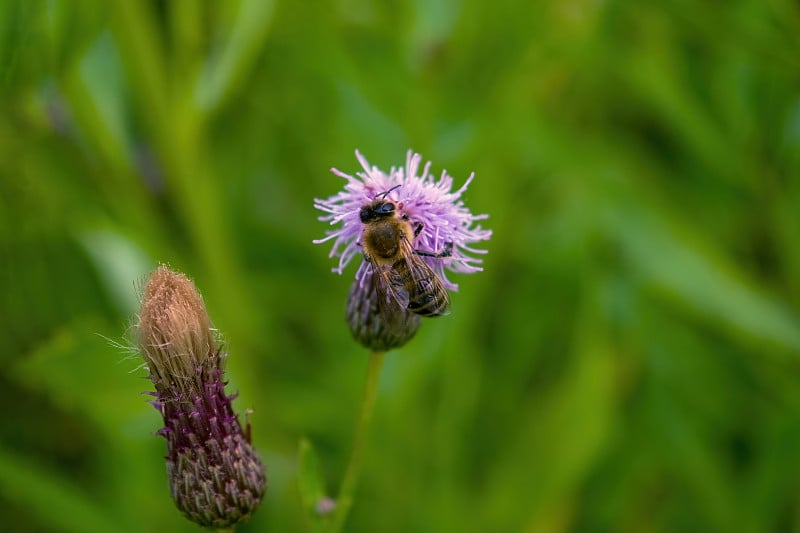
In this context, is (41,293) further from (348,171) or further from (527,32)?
(527,32)

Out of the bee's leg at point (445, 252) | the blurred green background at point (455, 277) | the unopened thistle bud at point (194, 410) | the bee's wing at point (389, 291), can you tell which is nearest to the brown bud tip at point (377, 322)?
the bee's wing at point (389, 291)

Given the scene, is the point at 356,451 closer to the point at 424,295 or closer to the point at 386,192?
the point at 424,295

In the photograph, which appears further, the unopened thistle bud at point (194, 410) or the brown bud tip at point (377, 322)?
the brown bud tip at point (377, 322)

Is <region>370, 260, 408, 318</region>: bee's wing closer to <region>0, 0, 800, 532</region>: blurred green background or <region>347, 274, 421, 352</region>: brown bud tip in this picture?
<region>347, 274, 421, 352</region>: brown bud tip

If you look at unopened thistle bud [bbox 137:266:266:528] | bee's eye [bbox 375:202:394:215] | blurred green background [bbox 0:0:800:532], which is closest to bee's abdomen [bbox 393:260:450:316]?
bee's eye [bbox 375:202:394:215]

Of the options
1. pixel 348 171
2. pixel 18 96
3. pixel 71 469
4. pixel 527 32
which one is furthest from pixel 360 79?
pixel 71 469

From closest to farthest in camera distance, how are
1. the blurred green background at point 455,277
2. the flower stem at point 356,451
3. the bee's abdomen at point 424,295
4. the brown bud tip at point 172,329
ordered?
the brown bud tip at point 172,329
the flower stem at point 356,451
the bee's abdomen at point 424,295
the blurred green background at point 455,277

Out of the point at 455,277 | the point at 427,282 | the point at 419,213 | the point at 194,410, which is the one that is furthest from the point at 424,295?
the point at 455,277

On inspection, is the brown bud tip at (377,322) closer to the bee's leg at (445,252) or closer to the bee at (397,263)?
the bee at (397,263)
